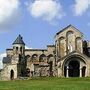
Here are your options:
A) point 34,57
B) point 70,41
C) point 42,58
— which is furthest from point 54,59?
point 34,57

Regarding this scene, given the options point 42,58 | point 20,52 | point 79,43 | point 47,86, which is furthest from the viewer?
point 42,58

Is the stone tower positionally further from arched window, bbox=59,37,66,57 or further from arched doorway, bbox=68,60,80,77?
arched doorway, bbox=68,60,80,77

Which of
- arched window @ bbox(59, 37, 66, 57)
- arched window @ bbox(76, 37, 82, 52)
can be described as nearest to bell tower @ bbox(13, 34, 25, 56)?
arched window @ bbox(59, 37, 66, 57)

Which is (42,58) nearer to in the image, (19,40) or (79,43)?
(19,40)

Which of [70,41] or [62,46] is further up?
[70,41]

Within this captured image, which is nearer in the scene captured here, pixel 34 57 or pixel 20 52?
pixel 20 52

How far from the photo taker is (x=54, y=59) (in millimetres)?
112062

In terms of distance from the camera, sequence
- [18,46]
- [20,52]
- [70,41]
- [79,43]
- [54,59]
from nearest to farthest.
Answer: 1. [79,43]
2. [70,41]
3. [54,59]
4. [20,52]
5. [18,46]

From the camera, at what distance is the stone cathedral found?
104 m

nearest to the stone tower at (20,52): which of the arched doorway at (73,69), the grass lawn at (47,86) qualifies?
the arched doorway at (73,69)

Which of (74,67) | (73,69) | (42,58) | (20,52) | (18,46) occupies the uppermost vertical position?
(18,46)

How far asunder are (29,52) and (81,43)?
57.3 ft

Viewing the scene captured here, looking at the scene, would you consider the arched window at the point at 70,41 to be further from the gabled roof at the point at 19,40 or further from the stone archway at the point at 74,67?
the gabled roof at the point at 19,40

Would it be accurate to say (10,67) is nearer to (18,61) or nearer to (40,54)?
(18,61)
